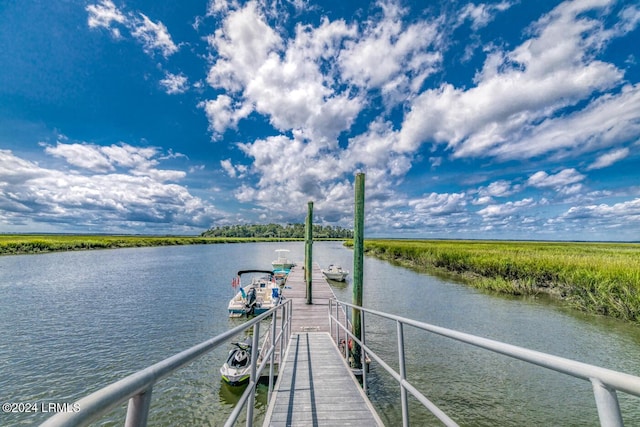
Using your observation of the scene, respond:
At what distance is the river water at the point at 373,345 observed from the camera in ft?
23.1

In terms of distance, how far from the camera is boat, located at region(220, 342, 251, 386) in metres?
8.06

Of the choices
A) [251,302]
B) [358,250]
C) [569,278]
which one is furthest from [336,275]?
[358,250]

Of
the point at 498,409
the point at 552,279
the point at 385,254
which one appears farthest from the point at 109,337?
the point at 385,254

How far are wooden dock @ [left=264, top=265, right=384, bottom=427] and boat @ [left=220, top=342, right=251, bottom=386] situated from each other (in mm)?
1586

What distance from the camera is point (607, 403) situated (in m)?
1.10

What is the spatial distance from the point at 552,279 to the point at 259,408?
1884cm

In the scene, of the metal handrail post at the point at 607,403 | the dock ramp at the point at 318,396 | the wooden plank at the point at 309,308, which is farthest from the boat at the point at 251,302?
the metal handrail post at the point at 607,403

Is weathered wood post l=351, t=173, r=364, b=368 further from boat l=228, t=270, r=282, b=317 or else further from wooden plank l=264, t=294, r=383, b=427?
boat l=228, t=270, r=282, b=317

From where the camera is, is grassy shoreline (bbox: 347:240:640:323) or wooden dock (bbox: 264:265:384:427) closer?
wooden dock (bbox: 264:265:384:427)

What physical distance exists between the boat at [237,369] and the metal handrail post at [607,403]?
8.26 metres

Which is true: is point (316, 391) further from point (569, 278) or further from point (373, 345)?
point (569, 278)

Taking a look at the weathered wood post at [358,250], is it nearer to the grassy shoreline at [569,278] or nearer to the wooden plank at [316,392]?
the wooden plank at [316,392]

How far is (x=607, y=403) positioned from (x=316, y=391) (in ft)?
14.8

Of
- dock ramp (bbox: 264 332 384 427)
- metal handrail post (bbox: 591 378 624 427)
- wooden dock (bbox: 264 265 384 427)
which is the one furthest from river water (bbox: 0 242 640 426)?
metal handrail post (bbox: 591 378 624 427)
